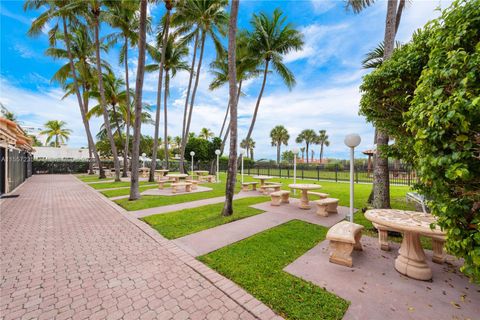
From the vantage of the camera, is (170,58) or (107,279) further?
(170,58)

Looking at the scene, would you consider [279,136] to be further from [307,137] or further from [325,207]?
[325,207]

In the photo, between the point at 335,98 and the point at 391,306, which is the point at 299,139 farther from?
the point at 391,306

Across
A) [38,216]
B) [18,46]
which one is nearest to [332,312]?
[38,216]

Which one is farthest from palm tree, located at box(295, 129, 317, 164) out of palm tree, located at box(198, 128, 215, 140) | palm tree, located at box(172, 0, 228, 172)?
palm tree, located at box(172, 0, 228, 172)

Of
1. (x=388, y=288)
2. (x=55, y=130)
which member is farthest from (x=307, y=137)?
(x=55, y=130)


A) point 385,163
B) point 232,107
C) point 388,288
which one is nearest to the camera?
point 388,288

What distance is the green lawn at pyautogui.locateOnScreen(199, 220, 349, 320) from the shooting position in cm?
210

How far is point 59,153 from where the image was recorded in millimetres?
32625

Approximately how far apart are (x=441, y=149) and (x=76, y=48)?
25.0 metres

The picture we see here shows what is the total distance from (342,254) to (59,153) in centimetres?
4419

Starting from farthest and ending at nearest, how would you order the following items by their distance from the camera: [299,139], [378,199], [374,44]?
[299,139]
[374,44]
[378,199]

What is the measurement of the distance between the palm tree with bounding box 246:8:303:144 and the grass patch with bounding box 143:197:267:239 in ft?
25.9

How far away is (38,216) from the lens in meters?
5.83

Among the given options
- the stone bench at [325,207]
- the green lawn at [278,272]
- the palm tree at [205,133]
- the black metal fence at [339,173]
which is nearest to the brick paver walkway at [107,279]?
the green lawn at [278,272]
